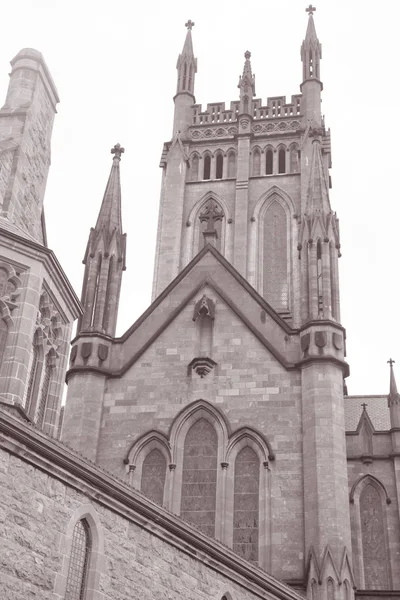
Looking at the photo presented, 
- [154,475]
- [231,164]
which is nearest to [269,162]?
[231,164]

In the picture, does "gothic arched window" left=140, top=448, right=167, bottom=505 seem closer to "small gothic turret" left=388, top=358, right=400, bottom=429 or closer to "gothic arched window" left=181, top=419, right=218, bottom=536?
"gothic arched window" left=181, top=419, right=218, bottom=536

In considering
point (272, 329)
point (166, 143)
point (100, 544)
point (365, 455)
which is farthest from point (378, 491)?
point (166, 143)

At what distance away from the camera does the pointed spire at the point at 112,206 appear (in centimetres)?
2688

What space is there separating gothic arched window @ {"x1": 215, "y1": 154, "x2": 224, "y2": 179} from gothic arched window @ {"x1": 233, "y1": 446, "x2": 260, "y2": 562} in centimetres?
2880

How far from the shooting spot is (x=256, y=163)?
4919 centimetres

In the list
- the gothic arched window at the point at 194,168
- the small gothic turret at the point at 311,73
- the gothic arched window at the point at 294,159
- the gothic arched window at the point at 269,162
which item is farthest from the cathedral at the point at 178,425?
the small gothic turret at the point at 311,73

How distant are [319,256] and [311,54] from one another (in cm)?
3221

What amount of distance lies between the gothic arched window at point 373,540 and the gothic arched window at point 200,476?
854 cm

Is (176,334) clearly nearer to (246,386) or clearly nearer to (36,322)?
(246,386)

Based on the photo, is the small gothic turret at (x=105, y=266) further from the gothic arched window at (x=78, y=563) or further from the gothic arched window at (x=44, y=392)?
the gothic arched window at (x=78, y=563)

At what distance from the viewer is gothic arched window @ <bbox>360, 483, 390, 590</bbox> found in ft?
91.1

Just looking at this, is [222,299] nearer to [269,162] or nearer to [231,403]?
[231,403]

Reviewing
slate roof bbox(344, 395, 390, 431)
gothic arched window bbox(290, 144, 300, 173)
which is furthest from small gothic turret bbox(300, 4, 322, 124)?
slate roof bbox(344, 395, 390, 431)

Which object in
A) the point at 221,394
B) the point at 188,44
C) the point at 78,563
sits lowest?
the point at 78,563
